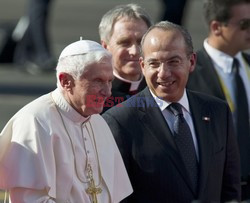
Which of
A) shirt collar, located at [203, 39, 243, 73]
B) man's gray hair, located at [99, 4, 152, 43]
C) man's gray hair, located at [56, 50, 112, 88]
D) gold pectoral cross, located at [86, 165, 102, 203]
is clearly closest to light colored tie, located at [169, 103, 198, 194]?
gold pectoral cross, located at [86, 165, 102, 203]

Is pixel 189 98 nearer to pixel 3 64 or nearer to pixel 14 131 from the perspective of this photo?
pixel 14 131

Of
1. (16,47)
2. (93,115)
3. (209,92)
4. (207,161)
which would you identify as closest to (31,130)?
(93,115)

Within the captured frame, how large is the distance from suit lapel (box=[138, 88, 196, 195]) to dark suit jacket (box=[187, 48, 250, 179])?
1063 mm

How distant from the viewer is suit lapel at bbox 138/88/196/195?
17.0ft

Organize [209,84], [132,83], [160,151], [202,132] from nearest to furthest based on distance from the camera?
[160,151] < [202,132] < [132,83] < [209,84]

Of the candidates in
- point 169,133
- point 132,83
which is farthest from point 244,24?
point 169,133

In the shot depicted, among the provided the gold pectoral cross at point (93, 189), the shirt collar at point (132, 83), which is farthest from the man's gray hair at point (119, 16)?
the gold pectoral cross at point (93, 189)

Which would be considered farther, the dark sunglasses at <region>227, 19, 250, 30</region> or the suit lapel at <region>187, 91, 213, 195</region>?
the dark sunglasses at <region>227, 19, 250, 30</region>

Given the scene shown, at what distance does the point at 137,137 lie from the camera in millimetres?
5211

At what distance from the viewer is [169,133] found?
5.25 m

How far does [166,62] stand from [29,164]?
3.19ft

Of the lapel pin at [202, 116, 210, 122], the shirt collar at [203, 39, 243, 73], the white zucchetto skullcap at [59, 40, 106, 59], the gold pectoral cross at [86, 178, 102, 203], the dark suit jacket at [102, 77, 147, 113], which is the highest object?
the white zucchetto skullcap at [59, 40, 106, 59]

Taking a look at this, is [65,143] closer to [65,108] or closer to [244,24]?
[65,108]

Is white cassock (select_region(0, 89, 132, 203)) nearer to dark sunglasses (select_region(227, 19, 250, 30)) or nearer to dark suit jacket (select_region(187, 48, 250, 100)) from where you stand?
dark suit jacket (select_region(187, 48, 250, 100))
